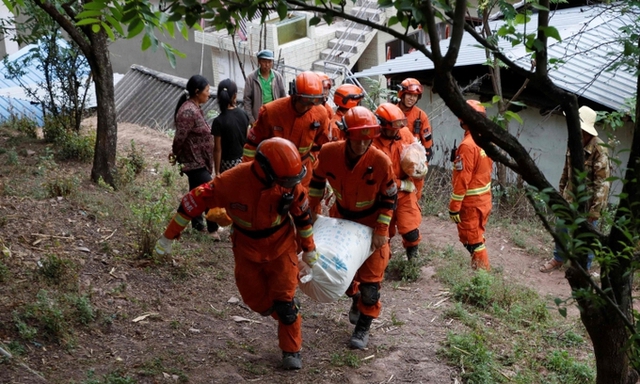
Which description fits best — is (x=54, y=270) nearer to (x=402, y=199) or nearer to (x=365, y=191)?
(x=365, y=191)

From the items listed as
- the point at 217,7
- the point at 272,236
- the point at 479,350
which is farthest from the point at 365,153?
the point at 217,7

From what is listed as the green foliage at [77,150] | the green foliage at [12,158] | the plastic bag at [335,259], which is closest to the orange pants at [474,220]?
the plastic bag at [335,259]

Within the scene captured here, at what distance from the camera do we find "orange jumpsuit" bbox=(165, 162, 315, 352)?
16.7ft

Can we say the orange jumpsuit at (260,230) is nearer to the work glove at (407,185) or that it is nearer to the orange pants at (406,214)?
the work glove at (407,185)

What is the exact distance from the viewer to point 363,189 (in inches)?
229

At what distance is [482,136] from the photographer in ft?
12.1

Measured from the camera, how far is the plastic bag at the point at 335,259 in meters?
5.34

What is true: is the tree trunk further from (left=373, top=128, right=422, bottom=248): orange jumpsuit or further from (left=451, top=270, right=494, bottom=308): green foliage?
(left=451, top=270, right=494, bottom=308): green foliage

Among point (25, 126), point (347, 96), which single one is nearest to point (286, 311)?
point (347, 96)

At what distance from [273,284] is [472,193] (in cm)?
318

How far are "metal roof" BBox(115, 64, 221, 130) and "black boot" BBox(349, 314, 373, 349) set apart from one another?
9.46m

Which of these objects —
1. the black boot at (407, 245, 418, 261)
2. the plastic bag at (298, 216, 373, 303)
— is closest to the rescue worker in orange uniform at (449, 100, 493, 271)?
the black boot at (407, 245, 418, 261)

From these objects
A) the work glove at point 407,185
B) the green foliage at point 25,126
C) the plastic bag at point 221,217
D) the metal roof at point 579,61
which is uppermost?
the metal roof at point 579,61

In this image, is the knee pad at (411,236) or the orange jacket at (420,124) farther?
the orange jacket at (420,124)
